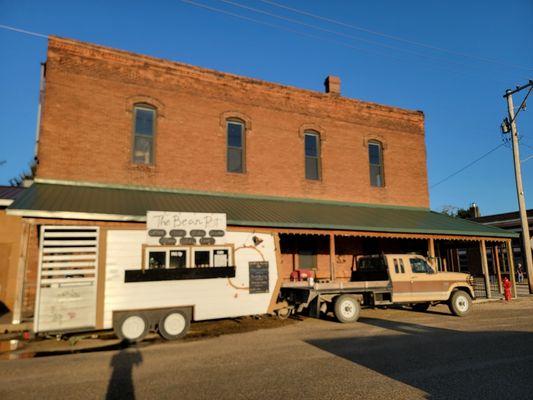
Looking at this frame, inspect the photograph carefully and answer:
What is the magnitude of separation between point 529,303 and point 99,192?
18056 mm

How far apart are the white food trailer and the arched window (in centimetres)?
806

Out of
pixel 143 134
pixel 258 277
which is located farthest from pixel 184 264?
pixel 143 134

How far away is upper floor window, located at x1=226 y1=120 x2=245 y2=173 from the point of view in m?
17.7

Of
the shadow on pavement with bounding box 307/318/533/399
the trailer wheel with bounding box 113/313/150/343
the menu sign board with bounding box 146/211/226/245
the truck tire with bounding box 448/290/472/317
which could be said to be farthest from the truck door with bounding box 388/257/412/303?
the trailer wheel with bounding box 113/313/150/343

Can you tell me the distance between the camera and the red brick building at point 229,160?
46.4ft

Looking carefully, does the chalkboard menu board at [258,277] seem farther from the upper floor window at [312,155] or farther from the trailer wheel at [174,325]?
the upper floor window at [312,155]

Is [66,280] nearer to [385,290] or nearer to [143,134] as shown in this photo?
[143,134]

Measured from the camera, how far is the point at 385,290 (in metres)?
13.6

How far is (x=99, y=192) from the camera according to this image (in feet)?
46.0

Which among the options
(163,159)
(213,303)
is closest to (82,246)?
(213,303)

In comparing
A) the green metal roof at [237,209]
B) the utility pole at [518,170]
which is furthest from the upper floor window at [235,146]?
the utility pole at [518,170]

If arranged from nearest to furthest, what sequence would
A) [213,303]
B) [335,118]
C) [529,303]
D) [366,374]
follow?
[366,374] → [213,303] → [529,303] → [335,118]

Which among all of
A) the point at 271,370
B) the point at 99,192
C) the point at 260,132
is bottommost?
the point at 271,370

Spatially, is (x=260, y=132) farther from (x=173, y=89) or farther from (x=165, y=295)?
(x=165, y=295)
